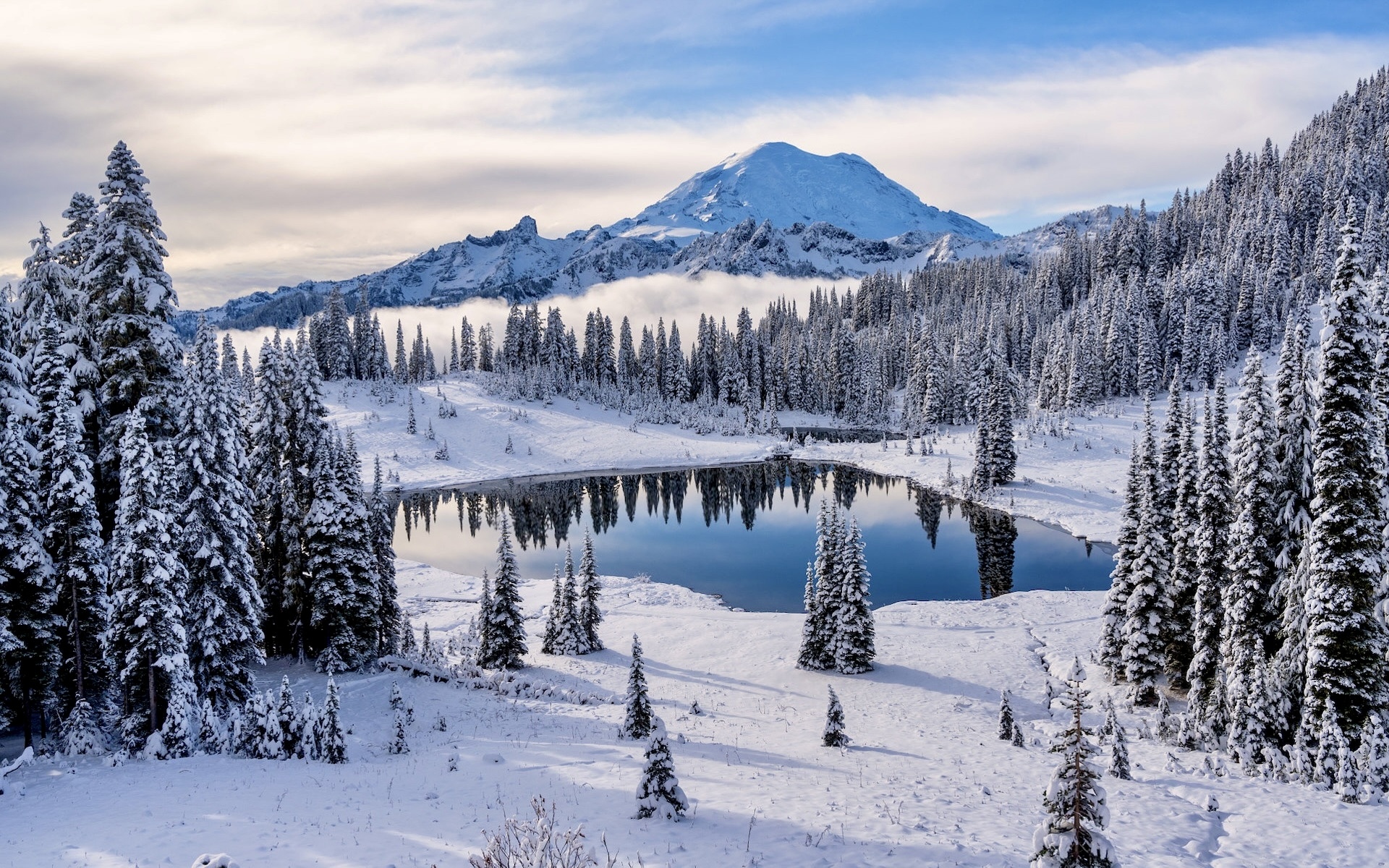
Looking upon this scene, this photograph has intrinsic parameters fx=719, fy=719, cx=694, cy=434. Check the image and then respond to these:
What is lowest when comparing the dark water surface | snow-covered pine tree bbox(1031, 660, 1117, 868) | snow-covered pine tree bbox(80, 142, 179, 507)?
the dark water surface

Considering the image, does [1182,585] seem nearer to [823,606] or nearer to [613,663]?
[823,606]

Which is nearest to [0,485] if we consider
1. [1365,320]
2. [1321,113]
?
[1365,320]

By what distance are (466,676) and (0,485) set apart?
1751cm

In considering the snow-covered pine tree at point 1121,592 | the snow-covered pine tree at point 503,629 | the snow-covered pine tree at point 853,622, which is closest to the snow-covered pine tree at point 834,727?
the snow-covered pine tree at point 853,622

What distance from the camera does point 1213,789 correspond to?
1800cm

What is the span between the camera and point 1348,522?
763 inches

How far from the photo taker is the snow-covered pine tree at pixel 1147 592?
27828mm

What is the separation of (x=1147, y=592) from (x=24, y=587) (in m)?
37.9

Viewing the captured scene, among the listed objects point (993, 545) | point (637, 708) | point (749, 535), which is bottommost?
point (749, 535)

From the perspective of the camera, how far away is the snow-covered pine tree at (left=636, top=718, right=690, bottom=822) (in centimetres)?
1437

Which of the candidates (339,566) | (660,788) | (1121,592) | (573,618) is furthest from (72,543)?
(1121,592)

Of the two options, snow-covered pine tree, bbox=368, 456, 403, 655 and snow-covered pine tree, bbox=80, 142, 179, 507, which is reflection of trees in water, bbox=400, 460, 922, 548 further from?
snow-covered pine tree, bbox=80, 142, 179, 507

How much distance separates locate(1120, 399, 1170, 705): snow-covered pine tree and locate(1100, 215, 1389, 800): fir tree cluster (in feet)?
8.22

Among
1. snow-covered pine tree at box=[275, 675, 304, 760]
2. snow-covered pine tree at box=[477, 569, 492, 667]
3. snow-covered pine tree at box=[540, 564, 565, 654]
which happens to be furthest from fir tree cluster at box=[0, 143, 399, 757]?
snow-covered pine tree at box=[540, 564, 565, 654]
